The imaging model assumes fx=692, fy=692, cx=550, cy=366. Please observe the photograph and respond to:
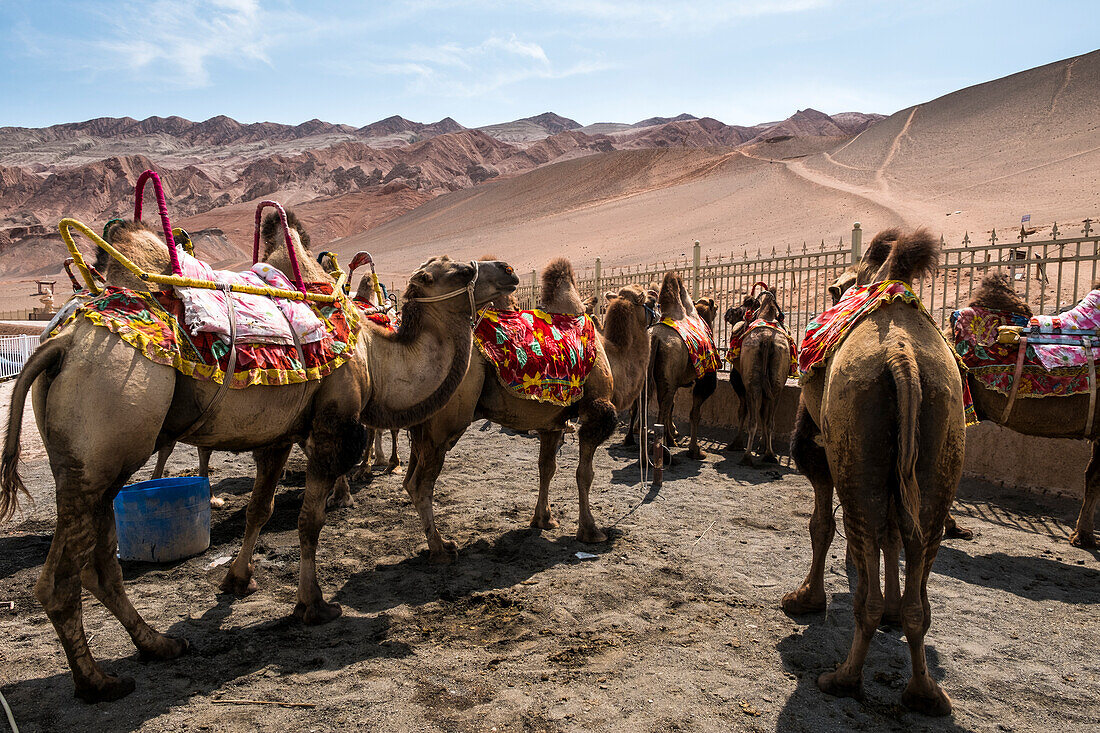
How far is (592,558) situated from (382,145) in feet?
507

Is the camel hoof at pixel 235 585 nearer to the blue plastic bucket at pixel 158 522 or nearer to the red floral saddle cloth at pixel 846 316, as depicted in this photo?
the blue plastic bucket at pixel 158 522

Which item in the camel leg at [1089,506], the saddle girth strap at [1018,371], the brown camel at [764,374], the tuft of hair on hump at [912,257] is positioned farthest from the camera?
the brown camel at [764,374]

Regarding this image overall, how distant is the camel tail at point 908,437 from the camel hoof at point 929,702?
84cm

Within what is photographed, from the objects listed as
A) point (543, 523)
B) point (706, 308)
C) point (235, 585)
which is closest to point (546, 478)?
point (543, 523)

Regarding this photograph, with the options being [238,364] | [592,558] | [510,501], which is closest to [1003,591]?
[592,558]

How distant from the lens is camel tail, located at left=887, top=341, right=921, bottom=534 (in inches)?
125

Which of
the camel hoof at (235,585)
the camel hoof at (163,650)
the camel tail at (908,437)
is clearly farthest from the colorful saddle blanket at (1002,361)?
the camel hoof at (163,650)

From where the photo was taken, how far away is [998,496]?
725 centimetres

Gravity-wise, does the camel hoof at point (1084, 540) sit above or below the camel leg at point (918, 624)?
below

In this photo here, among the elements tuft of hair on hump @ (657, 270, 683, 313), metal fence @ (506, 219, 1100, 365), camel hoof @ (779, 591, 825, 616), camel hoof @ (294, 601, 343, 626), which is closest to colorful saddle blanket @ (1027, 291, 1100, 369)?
metal fence @ (506, 219, 1100, 365)

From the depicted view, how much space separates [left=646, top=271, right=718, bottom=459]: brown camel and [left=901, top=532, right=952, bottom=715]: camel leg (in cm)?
583

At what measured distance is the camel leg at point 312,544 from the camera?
438 cm

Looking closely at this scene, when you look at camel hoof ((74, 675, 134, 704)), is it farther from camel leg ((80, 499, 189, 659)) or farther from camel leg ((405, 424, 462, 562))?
camel leg ((405, 424, 462, 562))

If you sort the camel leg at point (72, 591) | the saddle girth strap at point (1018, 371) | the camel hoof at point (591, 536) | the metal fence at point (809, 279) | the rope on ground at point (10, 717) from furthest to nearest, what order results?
the metal fence at point (809, 279)
the camel hoof at point (591, 536)
the saddle girth strap at point (1018, 371)
the camel leg at point (72, 591)
the rope on ground at point (10, 717)
